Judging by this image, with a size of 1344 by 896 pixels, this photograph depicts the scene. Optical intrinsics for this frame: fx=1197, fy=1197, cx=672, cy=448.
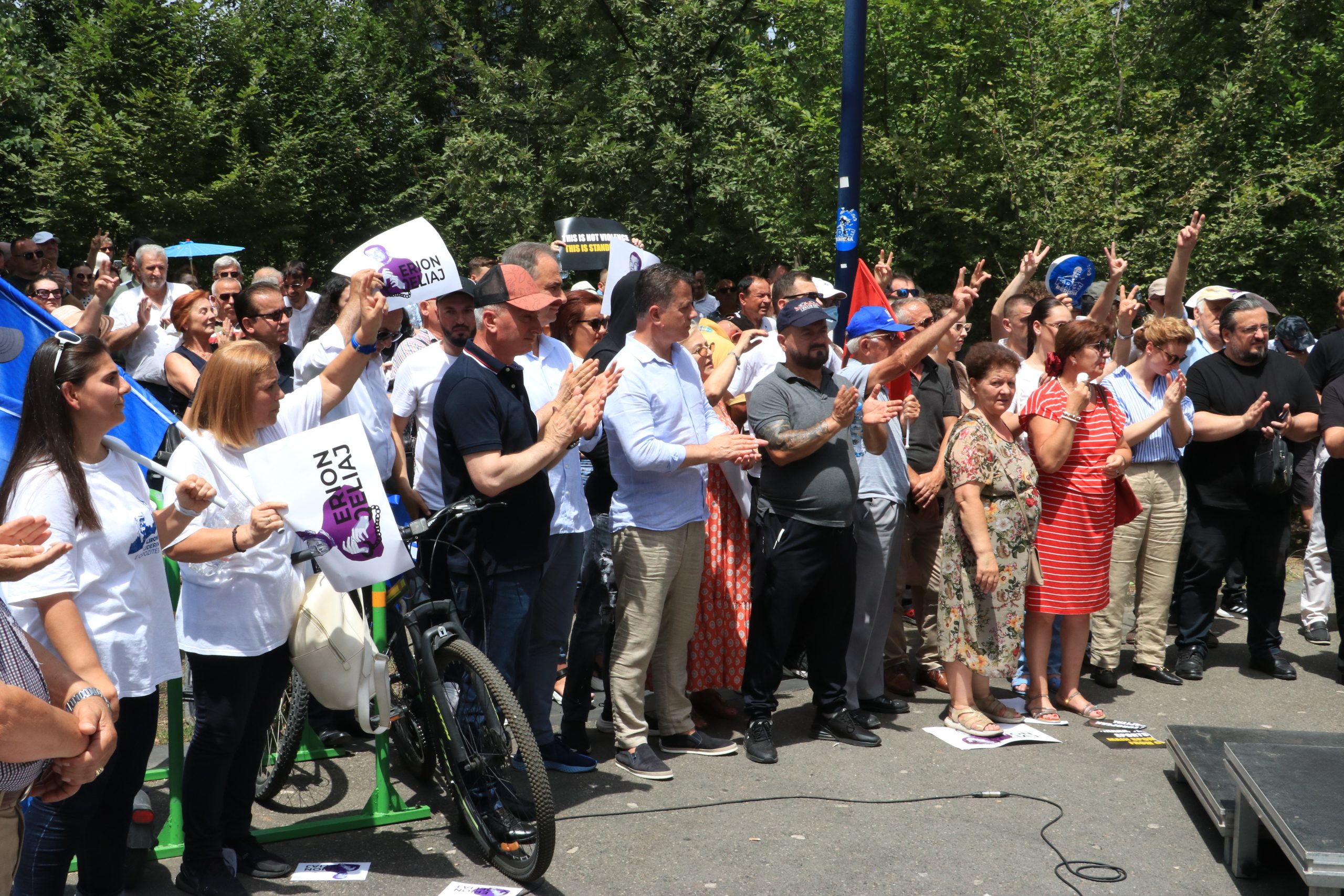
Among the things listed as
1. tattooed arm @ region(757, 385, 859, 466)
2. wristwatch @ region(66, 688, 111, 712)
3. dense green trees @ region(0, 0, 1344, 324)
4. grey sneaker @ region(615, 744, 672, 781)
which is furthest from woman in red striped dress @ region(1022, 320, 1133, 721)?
dense green trees @ region(0, 0, 1344, 324)

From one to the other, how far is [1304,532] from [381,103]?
1815 centimetres

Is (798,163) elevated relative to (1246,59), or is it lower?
lower

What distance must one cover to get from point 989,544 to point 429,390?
9.54 feet

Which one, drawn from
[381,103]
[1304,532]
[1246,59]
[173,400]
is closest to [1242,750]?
[173,400]

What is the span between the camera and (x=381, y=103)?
23.2 meters

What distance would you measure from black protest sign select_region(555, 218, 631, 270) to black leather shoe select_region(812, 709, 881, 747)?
4883 mm

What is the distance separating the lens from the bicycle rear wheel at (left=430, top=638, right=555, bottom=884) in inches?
165

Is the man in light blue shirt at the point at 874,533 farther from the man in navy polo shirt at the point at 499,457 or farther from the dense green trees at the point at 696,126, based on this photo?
the dense green trees at the point at 696,126

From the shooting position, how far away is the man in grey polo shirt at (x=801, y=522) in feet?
18.9

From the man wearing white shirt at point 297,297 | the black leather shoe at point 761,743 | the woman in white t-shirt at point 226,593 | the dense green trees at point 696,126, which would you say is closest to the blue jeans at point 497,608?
the woman in white t-shirt at point 226,593

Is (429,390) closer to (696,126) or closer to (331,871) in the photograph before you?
(331,871)

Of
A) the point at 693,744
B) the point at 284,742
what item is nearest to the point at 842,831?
the point at 693,744

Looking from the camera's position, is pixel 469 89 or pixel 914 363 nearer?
pixel 914 363

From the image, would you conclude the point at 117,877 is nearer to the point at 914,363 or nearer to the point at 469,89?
the point at 914,363
